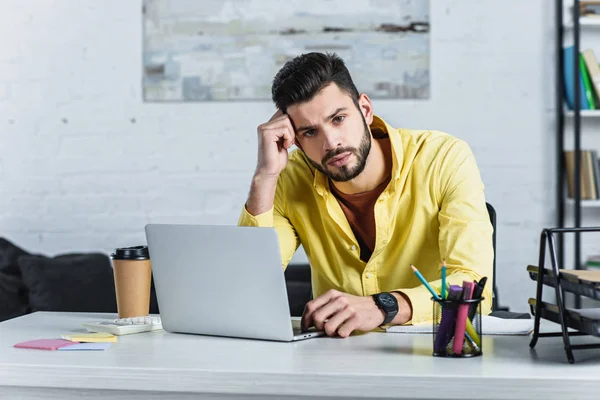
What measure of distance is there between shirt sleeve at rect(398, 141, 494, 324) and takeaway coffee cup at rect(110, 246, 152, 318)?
0.56 meters

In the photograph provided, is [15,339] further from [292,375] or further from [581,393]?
[581,393]

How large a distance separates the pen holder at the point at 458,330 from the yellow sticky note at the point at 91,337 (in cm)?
61

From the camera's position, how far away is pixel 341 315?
4.90 feet

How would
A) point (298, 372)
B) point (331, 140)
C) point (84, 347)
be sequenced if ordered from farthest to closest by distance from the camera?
point (331, 140)
point (84, 347)
point (298, 372)

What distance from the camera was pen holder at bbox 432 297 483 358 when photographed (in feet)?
4.22

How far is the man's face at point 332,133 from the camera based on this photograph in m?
1.87

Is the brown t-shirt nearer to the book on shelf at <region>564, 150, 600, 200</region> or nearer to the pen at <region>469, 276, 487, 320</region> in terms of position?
the pen at <region>469, 276, 487, 320</region>

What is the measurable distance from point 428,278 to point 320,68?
60 cm

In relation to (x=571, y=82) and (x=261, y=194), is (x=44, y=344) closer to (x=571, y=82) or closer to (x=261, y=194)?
(x=261, y=194)

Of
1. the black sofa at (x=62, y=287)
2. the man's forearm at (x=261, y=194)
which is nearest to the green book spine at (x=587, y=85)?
the black sofa at (x=62, y=287)

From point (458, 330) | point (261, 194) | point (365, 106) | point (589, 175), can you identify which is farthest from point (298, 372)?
point (589, 175)

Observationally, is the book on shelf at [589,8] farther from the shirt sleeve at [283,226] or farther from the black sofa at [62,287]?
the shirt sleeve at [283,226]

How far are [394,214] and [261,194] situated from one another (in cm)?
33

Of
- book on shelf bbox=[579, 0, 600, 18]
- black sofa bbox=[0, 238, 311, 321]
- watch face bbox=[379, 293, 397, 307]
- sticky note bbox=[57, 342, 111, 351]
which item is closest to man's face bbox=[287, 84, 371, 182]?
watch face bbox=[379, 293, 397, 307]
